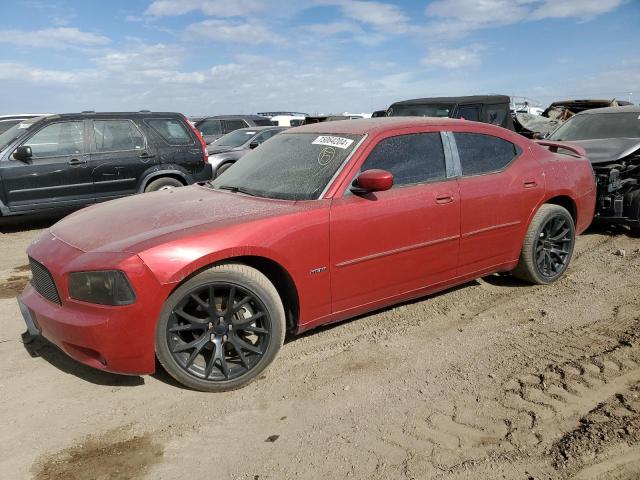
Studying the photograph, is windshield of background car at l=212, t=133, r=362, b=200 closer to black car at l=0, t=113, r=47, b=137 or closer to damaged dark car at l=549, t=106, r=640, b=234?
damaged dark car at l=549, t=106, r=640, b=234

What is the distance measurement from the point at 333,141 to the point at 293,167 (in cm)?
36

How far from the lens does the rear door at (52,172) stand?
7.24 meters

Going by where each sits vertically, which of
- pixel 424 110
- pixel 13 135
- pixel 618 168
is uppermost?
pixel 424 110

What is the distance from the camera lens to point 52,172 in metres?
7.41

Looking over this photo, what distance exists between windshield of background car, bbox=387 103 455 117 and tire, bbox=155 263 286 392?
291 inches

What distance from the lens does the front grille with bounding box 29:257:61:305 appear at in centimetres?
296

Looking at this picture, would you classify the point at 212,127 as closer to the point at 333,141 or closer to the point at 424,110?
the point at 424,110

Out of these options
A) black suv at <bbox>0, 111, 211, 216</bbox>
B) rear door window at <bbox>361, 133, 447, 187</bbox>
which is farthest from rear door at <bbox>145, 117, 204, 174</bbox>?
rear door window at <bbox>361, 133, 447, 187</bbox>

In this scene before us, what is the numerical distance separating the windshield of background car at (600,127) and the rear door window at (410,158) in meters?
4.70

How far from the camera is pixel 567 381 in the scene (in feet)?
10.0

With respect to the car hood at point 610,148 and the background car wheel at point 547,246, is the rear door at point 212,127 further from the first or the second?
the background car wheel at point 547,246

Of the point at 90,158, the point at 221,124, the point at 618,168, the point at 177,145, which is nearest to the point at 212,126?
the point at 221,124

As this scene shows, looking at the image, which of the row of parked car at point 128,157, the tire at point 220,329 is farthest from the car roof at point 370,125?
the row of parked car at point 128,157

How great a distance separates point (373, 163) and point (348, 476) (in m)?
2.09
